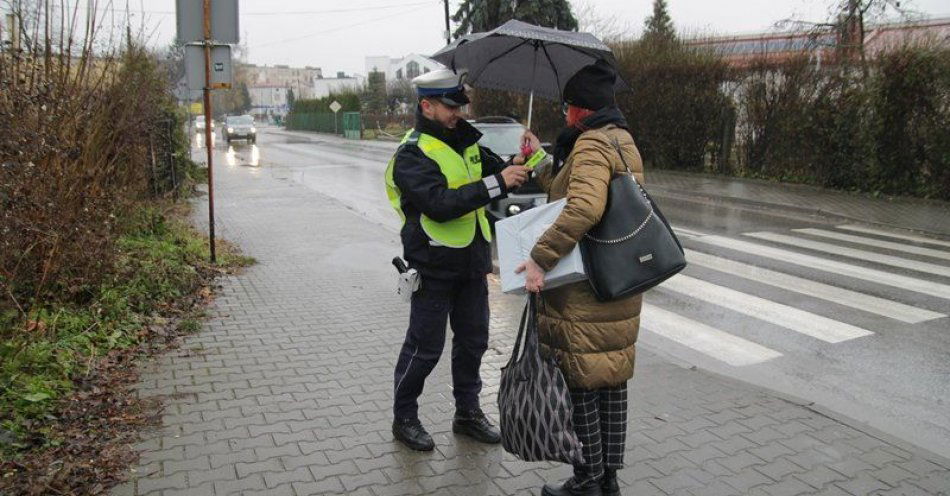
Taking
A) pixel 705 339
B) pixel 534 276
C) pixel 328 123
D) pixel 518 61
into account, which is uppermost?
pixel 328 123

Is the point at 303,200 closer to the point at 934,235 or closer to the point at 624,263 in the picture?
the point at 934,235

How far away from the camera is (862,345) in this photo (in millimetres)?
5973

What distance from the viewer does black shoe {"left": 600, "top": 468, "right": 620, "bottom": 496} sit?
334 centimetres

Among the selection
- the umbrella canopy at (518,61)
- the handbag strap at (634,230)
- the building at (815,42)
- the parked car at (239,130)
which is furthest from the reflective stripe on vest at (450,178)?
the parked car at (239,130)

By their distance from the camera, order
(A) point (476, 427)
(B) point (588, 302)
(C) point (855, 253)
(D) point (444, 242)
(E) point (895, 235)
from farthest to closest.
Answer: (E) point (895, 235)
(C) point (855, 253)
(A) point (476, 427)
(D) point (444, 242)
(B) point (588, 302)

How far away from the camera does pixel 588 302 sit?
10.00 feet

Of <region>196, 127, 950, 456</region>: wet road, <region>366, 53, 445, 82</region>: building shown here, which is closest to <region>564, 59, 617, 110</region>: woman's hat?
<region>196, 127, 950, 456</region>: wet road

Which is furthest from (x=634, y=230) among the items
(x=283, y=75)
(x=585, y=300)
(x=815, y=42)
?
(x=283, y=75)

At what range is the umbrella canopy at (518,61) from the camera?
3797mm

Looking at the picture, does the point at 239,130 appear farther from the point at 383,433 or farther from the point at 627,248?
the point at 627,248

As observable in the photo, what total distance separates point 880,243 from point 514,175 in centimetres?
911

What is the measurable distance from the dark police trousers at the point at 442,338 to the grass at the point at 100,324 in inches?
72.0

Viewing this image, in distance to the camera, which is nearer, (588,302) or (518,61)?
(588,302)

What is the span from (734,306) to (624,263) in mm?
4714
